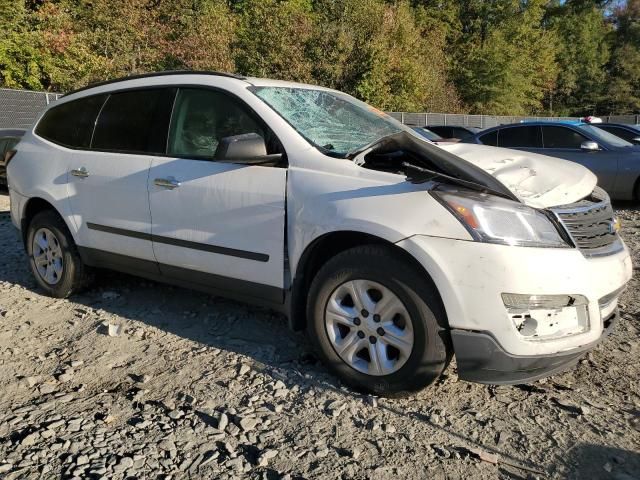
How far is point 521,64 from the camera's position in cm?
4453

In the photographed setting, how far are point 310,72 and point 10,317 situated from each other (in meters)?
22.9

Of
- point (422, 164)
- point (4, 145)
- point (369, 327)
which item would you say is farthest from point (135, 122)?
point (4, 145)

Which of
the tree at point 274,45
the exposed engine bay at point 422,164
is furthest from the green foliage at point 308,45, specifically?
the exposed engine bay at point 422,164

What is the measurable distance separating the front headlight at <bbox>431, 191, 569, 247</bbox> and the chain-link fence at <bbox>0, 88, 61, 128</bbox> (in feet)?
49.2

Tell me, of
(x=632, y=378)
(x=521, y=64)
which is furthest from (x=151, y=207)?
(x=521, y=64)

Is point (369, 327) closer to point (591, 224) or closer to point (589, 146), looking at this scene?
point (591, 224)

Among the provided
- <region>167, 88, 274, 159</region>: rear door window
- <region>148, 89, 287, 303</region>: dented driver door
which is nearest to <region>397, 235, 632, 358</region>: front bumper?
<region>148, 89, 287, 303</region>: dented driver door

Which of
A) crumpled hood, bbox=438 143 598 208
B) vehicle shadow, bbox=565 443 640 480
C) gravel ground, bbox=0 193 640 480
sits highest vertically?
crumpled hood, bbox=438 143 598 208

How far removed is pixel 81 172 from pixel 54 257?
2.87 ft

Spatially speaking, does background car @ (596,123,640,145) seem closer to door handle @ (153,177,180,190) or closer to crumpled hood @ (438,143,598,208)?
crumpled hood @ (438,143,598,208)

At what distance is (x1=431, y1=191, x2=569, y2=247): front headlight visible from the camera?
9.07 feet

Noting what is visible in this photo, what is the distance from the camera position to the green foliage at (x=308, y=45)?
20250mm

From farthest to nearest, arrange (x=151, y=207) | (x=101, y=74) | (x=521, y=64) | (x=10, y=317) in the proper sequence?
(x=521, y=64) → (x=101, y=74) → (x=10, y=317) → (x=151, y=207)

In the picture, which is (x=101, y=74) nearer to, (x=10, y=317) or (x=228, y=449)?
(x=10, y=317)
